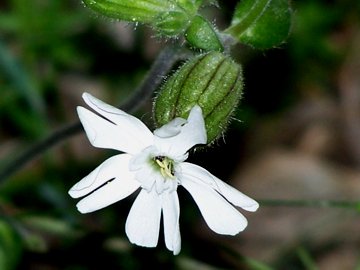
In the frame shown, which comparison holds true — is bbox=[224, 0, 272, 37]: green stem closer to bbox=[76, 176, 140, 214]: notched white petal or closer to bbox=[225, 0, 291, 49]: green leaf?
bbox=[225, 0, 291, 49]: green leaf

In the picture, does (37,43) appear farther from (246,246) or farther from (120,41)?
(246,246)

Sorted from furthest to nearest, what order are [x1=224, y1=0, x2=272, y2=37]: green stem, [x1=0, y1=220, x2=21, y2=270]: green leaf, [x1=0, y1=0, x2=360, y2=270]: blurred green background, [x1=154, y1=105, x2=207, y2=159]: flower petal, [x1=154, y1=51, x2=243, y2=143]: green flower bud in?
[x1=0, y1=0, x2=360, y2=270]: blurred green background
[x1=0, y1=220, x2=21, y2=270]: green leaf
[x1=224, y1=0, x2=272, y2=37]: green stem
[x1=154, y1=51, x2=243, y2=143]: green flower bud
[x1=154, y1=105, x2=207, y2=159]: flower petal

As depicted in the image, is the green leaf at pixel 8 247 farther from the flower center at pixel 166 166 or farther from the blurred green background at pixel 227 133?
the flower center at pixel 166 166

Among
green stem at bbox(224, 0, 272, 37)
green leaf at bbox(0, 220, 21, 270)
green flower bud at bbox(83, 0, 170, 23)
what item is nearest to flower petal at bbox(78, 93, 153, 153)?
green flower bud at bbox(83, 0, 170, 23)

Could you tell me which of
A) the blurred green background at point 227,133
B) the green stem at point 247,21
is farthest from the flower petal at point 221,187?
the blurred green background at point 227,133

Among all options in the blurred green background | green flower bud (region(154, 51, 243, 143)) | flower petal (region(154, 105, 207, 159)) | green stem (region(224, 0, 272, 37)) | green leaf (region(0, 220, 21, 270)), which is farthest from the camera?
the blurred green background

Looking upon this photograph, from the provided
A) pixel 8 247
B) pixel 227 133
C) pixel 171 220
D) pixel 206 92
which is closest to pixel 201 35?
pixel 206 92

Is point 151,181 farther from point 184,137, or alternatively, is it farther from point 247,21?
point 247,21
